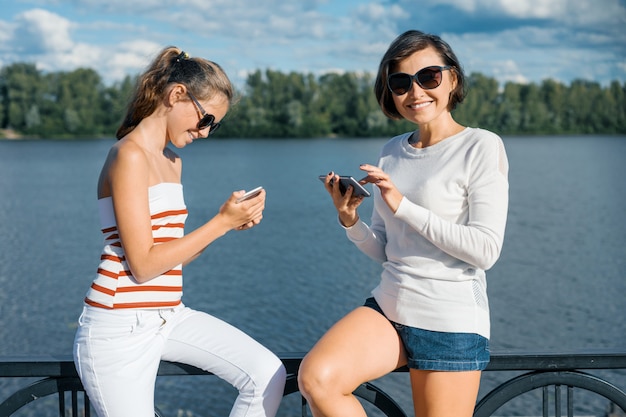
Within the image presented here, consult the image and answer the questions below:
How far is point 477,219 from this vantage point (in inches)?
104

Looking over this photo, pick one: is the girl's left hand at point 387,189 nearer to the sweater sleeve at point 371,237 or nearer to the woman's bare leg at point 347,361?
the sweater sleeve at point 371,237

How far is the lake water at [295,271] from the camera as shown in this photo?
753 inches

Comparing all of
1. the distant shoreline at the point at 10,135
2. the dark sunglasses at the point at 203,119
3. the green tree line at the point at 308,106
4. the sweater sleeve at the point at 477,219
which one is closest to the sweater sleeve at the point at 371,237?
the sweater sleeve at the point at 477,219

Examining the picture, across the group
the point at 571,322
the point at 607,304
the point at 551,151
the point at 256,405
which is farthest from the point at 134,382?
the point at 551,151

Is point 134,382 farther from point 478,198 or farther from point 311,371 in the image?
point 478,198

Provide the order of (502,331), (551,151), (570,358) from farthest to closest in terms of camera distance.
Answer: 1. (551,151)
2. (502,331)
3. (570,358)

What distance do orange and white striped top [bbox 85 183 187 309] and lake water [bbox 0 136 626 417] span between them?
3.88 metres

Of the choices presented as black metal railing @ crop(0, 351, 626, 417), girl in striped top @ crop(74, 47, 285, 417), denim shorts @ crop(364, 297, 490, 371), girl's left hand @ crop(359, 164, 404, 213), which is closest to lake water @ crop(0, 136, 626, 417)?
black metal railing @ crop(0, 351, 626, 417)

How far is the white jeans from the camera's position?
2525 millimetres

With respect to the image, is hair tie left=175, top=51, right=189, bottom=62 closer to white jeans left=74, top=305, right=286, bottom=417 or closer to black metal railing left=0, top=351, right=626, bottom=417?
white jeans left=74, top=305, right=286, bottom=417

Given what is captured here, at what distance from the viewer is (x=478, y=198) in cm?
266

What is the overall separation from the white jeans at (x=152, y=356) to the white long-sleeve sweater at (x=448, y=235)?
0.52m

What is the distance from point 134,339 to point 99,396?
22cm

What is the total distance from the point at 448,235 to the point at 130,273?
1115mm
